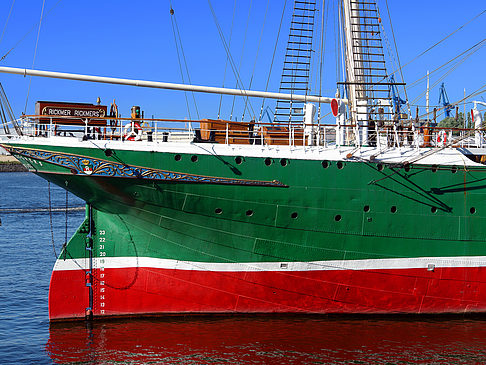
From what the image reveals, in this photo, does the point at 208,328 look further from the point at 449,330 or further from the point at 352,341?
the point at 449,330

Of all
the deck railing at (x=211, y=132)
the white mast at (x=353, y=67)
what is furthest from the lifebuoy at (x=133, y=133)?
the white mast at (x=353, y=67)

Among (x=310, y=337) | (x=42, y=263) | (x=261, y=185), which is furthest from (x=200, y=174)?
(x=42, y=263)

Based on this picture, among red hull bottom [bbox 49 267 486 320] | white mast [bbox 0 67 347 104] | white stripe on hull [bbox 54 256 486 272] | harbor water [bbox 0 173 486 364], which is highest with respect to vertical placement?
white mast [bbox 0 67 347 104]

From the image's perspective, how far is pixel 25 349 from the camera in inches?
547

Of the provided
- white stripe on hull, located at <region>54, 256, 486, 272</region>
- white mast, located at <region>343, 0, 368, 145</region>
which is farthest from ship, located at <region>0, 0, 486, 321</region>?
white mast, located at <region>343, 0, 368, 145</region>

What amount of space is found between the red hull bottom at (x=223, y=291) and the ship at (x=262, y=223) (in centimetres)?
3

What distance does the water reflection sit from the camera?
521 inches

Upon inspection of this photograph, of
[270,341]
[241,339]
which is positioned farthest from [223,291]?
[270,341]

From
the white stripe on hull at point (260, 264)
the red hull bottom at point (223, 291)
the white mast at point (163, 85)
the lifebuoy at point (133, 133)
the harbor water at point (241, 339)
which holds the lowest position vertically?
the harbor water at point (241, 339)

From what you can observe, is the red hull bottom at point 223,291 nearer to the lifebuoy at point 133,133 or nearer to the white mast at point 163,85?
the lifebuoy at point 133,133

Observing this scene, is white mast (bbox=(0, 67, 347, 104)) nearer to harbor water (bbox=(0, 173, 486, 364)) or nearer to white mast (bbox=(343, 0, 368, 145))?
white mast (bbox=(343, 0, 368, 145))

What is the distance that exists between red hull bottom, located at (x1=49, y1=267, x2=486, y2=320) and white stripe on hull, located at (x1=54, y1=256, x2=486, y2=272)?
119mm

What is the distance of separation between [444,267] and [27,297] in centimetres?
1319

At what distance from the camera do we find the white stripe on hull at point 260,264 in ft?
52.0
